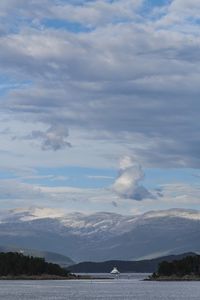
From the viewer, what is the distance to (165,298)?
19338 cm

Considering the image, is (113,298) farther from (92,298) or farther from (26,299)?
(26,299)

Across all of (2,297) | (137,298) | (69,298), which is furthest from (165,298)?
(2,297)

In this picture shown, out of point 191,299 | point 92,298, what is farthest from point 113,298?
point 191,299

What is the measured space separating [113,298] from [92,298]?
5420mm

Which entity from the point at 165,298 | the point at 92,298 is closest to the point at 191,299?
the point at 165,298

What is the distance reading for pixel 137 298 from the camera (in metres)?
194

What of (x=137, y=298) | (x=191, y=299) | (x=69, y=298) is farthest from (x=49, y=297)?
(x=191, y=299)

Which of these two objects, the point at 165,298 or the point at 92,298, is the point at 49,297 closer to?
the point at 92,298

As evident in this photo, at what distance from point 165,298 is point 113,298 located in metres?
12.8

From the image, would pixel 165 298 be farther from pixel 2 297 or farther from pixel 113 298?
pixel 2 297

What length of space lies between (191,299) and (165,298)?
35.0 feet

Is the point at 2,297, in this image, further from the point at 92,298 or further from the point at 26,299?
the point at 92,298

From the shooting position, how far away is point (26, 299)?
18325cm

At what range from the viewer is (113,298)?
19400cm
